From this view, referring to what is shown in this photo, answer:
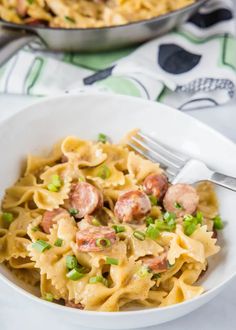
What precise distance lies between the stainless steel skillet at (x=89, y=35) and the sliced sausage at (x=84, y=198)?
94cm

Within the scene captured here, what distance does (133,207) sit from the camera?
101 inches

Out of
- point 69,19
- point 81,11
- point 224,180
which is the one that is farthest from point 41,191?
point 81,11

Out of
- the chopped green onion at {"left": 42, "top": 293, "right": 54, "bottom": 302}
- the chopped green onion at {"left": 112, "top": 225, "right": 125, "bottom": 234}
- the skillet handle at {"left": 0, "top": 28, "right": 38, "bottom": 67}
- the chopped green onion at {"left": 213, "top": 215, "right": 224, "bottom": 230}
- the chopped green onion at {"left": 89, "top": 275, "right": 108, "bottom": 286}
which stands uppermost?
the skillet handle at {"left": 0, "top": 28, "right": 38, "bottom": 67}

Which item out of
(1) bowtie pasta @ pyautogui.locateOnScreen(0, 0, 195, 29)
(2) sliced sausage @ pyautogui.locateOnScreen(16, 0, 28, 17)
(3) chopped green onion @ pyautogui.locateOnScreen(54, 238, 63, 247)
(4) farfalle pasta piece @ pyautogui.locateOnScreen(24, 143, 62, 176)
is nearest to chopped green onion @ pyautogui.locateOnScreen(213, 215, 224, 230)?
(3) chopped green onion @ pyautogui.locateOnScreen(54, 238, 63, 247)

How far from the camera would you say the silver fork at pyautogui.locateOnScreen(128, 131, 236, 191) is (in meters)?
2.75

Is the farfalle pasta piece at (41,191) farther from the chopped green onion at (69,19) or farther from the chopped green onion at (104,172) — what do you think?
the chopped green onion at (69,19)

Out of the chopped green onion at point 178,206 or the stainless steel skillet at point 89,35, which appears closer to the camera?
the chopped green onion at point 178,206

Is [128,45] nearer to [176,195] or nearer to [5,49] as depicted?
[5,49]

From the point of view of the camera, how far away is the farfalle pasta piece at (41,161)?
2855mm

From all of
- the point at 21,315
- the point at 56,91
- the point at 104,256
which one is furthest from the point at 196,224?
the point at 56,91

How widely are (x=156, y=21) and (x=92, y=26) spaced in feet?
1.21

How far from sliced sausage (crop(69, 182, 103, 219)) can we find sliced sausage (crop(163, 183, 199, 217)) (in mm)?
267

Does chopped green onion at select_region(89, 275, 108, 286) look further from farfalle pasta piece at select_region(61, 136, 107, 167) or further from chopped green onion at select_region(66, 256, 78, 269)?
farfalle pasta piece at select_region(61, 136, 107, 167)

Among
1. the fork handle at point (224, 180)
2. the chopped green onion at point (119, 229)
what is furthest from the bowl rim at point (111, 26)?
the chopped green onion at point (119, 229)
